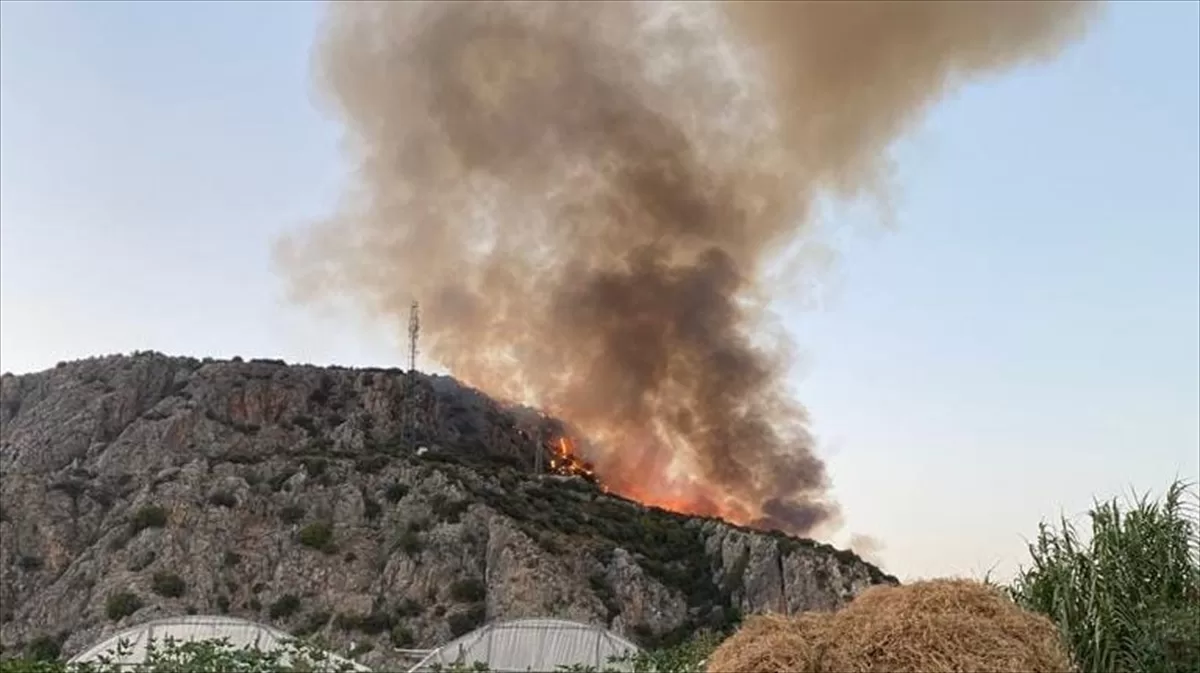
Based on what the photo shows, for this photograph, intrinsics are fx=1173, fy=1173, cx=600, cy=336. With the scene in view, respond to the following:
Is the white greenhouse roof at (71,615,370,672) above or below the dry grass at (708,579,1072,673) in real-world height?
above

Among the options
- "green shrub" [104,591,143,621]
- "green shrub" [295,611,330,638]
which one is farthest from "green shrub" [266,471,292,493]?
"green shrub" [104,591,143,621]

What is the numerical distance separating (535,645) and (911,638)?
23.0 m

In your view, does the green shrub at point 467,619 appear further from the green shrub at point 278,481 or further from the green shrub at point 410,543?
the green shrub at point 278,481

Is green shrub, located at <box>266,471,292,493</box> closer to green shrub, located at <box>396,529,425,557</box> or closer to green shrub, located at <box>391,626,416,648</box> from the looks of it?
green shrub, located at <box>396,529,425,557</box>

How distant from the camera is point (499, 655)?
98.5 feet

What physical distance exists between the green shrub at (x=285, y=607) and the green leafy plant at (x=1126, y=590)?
172 feet

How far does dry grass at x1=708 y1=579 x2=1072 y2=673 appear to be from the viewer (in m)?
8.00

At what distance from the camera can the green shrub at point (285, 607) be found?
5833 centimetres

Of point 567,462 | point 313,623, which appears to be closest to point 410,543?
point 313,623

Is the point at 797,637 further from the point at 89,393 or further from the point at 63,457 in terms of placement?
the point at 89,393

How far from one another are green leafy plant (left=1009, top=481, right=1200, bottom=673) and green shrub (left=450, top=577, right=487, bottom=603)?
5080 centimetres

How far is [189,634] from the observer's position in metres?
31.0

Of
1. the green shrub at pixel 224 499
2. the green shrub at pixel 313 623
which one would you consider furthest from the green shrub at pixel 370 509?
the green shrub at pixel 313 623

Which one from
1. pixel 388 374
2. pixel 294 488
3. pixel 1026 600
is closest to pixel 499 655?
pixel 1026 600
